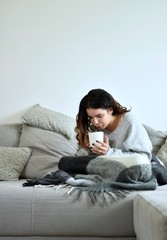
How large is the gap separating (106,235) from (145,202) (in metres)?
0.29

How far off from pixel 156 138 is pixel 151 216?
1216 mm

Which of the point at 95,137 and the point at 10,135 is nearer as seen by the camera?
the point at 95,137

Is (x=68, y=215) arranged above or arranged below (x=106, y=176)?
below

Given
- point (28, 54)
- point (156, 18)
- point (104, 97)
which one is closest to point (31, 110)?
point (28, 54)

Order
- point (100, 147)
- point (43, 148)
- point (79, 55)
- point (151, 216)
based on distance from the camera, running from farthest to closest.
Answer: point (79, 55) → point (43, 148) → point (100, 147) → point (151, 216)

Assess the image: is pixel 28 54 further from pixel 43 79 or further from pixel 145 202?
pixel 145 202

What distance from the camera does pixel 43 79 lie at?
2.53 meters

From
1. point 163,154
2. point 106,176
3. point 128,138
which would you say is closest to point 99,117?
point 128,138

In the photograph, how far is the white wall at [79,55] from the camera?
99.7 inches

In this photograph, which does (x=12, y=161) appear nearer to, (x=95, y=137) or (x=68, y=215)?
(x=95, y=137)

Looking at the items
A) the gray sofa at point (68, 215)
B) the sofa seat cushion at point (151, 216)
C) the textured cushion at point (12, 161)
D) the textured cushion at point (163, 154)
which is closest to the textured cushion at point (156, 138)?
the textured cushion at point (163, 154)

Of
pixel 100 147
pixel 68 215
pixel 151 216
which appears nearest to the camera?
pixel 151 216

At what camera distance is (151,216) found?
3.79 feet

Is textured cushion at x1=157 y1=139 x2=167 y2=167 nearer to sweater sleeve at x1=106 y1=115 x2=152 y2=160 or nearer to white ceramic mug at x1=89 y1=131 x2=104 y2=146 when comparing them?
sweater sleeve at x1=106 y1=115 x2=152 y2=160
